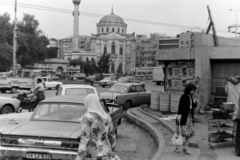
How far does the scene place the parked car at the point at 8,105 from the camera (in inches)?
481

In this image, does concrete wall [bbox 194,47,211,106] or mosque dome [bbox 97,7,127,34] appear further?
mosque dome [bbox 97,7,127,34]

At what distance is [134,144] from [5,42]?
2075 inches

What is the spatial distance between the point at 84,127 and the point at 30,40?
226ft

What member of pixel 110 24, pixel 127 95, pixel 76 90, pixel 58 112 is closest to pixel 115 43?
pixel 110 24

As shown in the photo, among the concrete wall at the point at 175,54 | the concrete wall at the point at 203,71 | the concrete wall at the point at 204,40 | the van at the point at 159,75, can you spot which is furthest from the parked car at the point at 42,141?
the van at the point at 159,75

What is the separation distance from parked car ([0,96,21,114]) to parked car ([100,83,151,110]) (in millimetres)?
4572

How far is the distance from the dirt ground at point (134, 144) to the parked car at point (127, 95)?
420cm

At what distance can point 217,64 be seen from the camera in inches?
537

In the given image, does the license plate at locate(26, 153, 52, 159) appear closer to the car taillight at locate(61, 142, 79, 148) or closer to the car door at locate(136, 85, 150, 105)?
the car taillight at locate(61, 142, 79, 148)

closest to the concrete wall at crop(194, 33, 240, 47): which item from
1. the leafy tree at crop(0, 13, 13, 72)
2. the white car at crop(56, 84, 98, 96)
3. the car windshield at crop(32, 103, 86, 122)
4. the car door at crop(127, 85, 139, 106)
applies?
the car door at crop(127, 85, 139, 106)

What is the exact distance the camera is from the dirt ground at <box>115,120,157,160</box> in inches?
302

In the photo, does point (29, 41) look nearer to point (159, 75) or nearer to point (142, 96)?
point (159, 75)

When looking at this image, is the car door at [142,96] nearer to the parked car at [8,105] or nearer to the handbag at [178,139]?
the parked car at [8,105]

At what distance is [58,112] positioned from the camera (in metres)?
6.55
